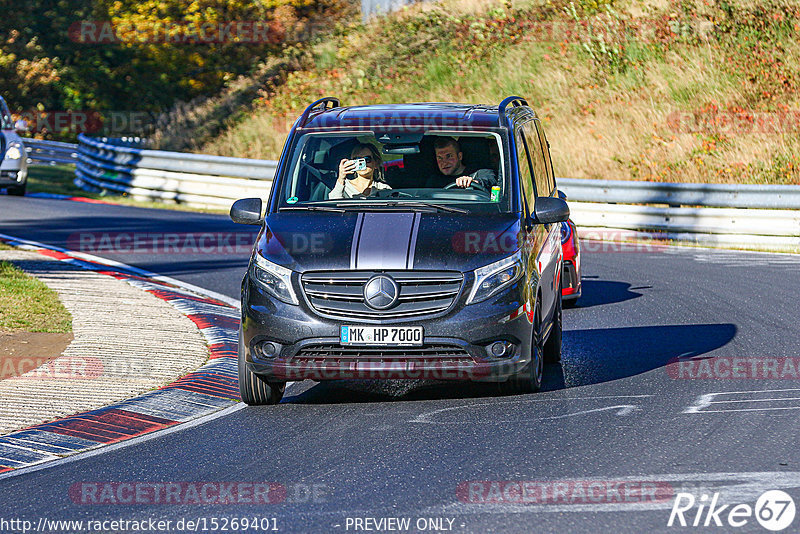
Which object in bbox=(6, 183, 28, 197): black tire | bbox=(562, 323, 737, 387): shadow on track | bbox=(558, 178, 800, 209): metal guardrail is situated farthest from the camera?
bbox=(6, 183, 28, 197): black tire

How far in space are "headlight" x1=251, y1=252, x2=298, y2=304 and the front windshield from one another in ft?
2.64

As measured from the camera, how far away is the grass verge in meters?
11.1

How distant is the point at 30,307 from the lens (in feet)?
38.8

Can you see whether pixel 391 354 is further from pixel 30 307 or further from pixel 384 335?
pixel 30 307

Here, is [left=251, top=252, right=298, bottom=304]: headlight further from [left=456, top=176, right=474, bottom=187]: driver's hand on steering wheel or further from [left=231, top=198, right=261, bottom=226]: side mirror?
[left=456, top=176, right=474, bottom=187]: driver's hand on steering wheel

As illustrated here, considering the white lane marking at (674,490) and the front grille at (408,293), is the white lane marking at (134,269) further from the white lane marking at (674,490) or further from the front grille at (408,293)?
the white lane marking at (674,490)

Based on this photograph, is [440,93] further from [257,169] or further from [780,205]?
[780,205]

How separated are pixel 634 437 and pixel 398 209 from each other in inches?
94.0

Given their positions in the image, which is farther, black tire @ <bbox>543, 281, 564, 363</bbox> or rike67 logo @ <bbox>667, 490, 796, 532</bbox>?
black tire @ <bbox>543, 281, 564, 363</bbox>

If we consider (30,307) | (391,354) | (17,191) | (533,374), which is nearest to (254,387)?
(391,354)

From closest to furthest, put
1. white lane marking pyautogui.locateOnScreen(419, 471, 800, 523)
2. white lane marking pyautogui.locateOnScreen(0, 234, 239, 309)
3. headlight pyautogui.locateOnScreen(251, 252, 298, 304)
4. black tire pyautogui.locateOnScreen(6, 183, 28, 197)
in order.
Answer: white lane marking pyautogui.locateOnScreen(419, 471, 800, 523) → headlight pyautogui.locateOnScreen(251, 252, 298, 304) → white lane marking pyautogui.locateOnScreen(0, 234, 239, 309) → black tire pyautogui.locateOnScreen(6, 183, 28, 197)

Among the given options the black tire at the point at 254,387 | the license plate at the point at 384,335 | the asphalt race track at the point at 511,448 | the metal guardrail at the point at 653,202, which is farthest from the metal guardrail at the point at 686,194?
the license plate at the point at 384,335

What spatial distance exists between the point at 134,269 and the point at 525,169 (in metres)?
7.86

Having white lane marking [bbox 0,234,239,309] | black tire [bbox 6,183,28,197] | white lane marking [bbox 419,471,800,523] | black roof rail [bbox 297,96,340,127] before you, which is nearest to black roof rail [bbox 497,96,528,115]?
black roof rail [bbox 297,96,340,127]
